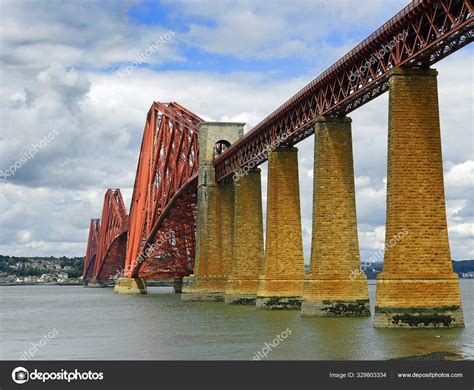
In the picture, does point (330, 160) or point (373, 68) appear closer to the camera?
point (373, 68)

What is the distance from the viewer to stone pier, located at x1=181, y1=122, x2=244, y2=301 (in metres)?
92.2

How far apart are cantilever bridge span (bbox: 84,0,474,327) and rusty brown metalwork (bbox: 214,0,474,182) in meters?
0.07

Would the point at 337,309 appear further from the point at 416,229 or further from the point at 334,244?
the point at 416,229

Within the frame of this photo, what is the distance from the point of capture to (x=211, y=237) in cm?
9306

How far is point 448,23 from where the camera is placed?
136ft

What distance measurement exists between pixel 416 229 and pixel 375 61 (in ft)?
36.1

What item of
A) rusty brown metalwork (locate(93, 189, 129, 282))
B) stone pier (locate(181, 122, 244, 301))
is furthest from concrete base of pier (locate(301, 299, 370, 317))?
rusty brown metalwork (locate(93, 189, 129, 282))

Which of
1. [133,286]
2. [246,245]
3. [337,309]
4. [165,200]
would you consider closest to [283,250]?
[337,309]

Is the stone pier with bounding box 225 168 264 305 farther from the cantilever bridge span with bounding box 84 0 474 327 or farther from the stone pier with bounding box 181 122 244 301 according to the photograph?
the stone pier with bounding box 181 122 244 301

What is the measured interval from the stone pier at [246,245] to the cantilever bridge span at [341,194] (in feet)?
0.29
